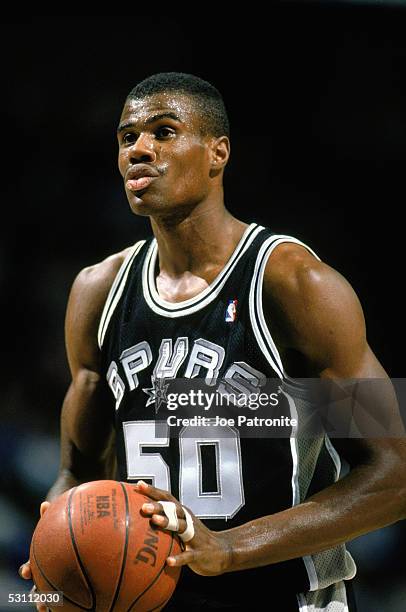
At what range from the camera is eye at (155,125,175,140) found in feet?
7.66

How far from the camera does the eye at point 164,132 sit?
2.34m

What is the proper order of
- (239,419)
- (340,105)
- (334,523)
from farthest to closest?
(340,105) → (239,419) → (334,523)

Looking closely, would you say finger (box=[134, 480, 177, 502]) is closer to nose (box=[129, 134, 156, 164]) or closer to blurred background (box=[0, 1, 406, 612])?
nose (box=[129, 134, 156, 164])

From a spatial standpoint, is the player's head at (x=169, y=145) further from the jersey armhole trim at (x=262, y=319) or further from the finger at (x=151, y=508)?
the finger at (x=151, y=508)

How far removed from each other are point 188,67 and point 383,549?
162 centimetres

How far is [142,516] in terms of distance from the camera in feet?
6.02

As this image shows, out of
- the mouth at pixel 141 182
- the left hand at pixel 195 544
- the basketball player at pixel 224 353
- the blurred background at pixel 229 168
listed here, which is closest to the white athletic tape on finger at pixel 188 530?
the left hand at pixel 195 544

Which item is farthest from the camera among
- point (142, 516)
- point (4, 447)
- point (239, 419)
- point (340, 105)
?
point (4, 447)

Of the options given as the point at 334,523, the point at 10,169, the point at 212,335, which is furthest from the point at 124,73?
the point at 334,523

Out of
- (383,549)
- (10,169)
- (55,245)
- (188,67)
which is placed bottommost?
(383,549)

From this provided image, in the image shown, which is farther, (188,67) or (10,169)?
(10,169)

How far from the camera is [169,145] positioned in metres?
2.33

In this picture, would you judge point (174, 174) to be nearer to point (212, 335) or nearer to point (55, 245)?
point (212, 335)

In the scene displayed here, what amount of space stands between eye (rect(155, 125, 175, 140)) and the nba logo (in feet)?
1.38
